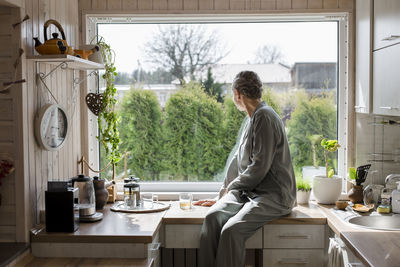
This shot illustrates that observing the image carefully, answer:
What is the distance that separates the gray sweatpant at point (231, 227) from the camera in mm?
2857

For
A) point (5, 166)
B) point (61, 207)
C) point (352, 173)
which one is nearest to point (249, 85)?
point (352, 173)

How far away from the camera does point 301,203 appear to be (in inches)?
135

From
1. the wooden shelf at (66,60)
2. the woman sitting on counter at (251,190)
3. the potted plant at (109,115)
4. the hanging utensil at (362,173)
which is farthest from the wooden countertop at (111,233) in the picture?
the hanging utensil at (362,173)

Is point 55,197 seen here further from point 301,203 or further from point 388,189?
→ point 388,189

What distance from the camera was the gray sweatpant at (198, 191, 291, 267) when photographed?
2857 mm

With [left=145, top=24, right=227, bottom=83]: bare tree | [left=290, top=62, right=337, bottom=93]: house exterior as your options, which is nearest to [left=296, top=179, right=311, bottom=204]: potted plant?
[left=290, top=62, right=337, bottom=93]: house exterior

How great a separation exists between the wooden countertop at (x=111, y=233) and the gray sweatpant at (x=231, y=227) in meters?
0.32

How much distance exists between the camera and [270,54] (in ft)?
12.1

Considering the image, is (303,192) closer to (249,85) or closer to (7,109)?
(249,85)

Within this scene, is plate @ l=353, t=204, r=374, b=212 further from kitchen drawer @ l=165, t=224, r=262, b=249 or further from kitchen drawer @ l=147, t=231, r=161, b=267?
kitchen drawer @ l=147, t=231, r=161, b=267

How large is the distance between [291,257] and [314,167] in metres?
0.87

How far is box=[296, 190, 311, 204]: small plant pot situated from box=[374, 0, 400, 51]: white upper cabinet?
1.09m

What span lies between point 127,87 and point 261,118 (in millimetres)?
1236

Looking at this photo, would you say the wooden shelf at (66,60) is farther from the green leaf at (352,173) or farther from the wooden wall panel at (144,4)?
the green leaf at (352,173)
